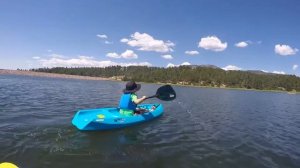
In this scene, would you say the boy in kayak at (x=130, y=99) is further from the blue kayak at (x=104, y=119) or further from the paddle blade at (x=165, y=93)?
the paddle blade at (x=165, y=93)

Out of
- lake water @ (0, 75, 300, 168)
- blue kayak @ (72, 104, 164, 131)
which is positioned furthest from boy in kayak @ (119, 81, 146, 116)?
lake water @ (0, 75, 300, 168)

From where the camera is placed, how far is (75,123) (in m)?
12.2

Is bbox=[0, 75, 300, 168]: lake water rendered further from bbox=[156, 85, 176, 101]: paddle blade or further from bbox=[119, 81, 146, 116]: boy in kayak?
bbox=[156, 85, 176, 101]: paddle blade

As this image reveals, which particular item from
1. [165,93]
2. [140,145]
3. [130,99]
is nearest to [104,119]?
[130,99]

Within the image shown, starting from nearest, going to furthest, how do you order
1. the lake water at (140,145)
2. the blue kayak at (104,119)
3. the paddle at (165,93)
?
the lake water at (140,145), the blue kayak at (104,119), the paddle at (165,93)

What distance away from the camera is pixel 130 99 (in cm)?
1384

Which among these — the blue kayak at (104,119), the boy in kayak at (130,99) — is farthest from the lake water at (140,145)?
the boy in kayak at (130,99)

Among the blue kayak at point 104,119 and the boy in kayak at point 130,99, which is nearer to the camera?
the blue kayak at point 104,119

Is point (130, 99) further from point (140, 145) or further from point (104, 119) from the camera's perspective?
point (140, 145)

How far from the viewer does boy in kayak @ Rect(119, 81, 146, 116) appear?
539 inches

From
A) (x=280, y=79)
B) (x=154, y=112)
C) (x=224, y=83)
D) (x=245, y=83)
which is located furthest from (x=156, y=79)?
(x=154, y=112)

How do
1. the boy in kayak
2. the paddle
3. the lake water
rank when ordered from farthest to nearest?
the paddle
the boy in kayak
the lake water

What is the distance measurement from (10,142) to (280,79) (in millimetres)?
179597

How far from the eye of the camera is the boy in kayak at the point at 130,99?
1369 centimetres
